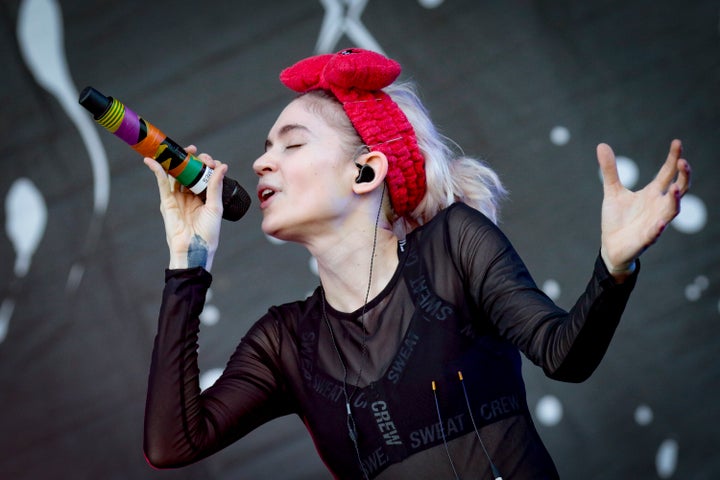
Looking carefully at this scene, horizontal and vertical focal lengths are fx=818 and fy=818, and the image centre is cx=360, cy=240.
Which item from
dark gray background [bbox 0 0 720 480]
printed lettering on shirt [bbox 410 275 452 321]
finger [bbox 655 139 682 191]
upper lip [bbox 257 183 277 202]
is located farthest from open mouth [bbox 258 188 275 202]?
dark gray background [bbox 0 0 720 480]

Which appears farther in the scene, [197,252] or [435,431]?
[197,252]

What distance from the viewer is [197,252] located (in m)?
1.62

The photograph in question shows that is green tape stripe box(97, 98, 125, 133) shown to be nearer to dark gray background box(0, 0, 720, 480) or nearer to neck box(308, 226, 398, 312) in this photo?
neck box(308, 226, 398, 312)

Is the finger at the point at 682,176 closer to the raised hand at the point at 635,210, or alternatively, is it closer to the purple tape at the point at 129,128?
the raised hand at the point at 635,210

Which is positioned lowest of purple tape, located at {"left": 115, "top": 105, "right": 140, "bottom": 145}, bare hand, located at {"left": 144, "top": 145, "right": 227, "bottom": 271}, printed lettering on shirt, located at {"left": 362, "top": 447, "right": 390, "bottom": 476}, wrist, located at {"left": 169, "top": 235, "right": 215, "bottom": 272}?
printed lettering on shirt, located at {"left": 362, "top": 447, "right": 390, "bottom": 476}

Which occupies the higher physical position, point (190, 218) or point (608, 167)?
point (190, 218)

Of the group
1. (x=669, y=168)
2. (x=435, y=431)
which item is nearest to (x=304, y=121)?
(x=435, y=431)

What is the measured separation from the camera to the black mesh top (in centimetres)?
148

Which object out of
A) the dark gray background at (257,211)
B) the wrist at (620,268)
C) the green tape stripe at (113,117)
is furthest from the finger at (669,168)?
the dark gray background at (257,211)

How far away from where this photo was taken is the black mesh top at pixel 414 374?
1.48m

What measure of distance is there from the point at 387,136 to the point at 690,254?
4.38 ft

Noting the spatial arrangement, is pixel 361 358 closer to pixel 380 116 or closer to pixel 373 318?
pixel 373 318

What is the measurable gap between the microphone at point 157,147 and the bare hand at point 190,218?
0.7 inches

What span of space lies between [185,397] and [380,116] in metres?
0.72
